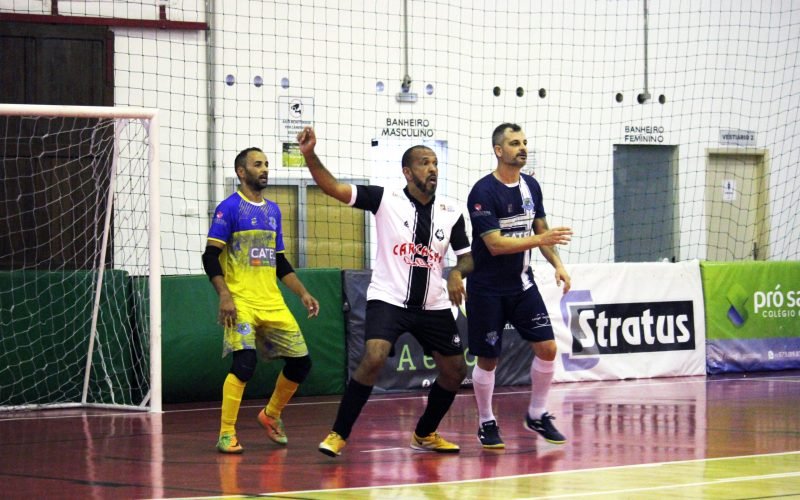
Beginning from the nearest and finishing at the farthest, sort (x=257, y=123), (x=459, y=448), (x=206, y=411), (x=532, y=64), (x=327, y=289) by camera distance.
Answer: (x=459, y=448) → (x=206, y=411) → (x=327, y=289) → (x=257, y=123) → (x=532, y=64)

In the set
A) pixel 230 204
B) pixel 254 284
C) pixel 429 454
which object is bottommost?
pixel 429 454

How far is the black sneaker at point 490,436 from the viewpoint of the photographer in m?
8.81

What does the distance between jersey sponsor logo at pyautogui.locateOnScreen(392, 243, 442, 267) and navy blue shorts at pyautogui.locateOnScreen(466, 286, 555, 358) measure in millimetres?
739

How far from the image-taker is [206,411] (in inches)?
488

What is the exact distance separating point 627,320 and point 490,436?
6742 millimetres

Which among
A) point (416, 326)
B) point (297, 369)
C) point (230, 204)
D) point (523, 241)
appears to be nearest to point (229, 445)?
point (297, 369)

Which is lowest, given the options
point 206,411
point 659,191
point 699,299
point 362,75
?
point 206,411

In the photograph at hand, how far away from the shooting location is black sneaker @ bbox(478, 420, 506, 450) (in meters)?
8.81

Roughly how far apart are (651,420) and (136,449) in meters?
4.39

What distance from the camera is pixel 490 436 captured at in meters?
8.86

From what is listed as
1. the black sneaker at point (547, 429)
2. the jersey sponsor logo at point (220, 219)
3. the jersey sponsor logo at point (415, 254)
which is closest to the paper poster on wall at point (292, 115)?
the jersey sponsor logo at point (220, 219)

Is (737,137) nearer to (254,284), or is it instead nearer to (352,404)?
(254,284)

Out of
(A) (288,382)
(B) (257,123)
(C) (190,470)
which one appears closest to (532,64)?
(B) (257,123)

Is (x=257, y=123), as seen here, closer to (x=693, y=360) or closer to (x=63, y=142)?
(x=63, y=142)
